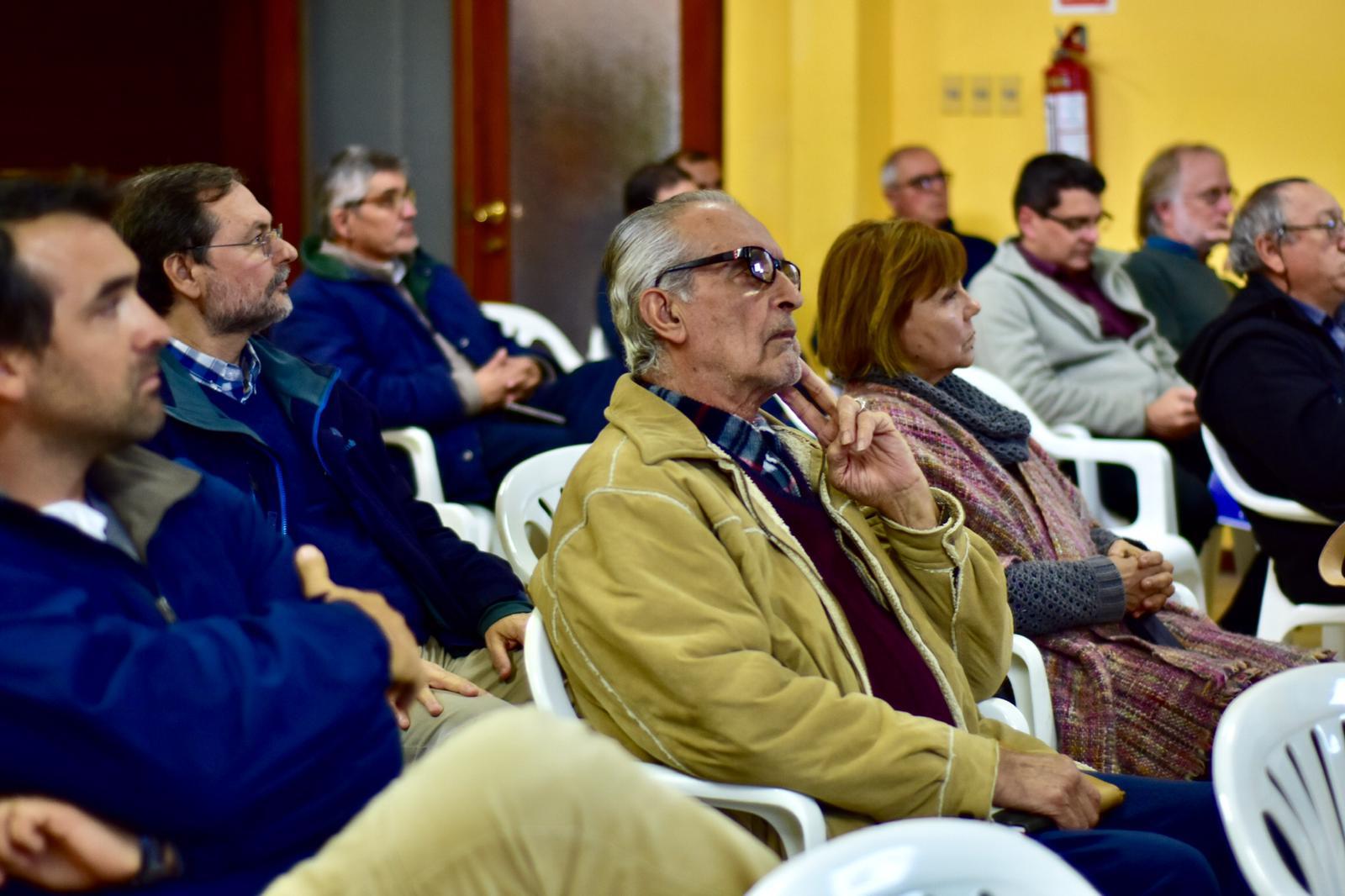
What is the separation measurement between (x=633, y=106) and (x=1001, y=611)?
397cm

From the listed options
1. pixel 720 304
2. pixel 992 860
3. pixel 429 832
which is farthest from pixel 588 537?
pixel 992 860

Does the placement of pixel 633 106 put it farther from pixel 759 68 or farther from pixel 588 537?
pixel 588 537

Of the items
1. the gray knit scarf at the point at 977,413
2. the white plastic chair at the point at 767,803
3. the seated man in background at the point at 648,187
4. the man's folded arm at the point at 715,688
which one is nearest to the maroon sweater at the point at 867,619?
the man's folded arm at the point at 715,688

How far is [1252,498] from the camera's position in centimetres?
314

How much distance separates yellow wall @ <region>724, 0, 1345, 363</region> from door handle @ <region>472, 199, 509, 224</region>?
0.86 m

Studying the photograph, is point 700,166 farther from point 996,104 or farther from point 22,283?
point 22,283

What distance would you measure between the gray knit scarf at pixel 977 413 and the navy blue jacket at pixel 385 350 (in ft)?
4.45

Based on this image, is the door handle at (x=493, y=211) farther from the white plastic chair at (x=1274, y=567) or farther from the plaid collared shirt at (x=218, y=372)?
the plaid collared shirt at (x=218, y=372)

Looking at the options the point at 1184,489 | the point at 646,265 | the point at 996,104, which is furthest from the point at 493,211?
the point at 646,265

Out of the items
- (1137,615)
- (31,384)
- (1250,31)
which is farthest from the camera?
(1250,31)

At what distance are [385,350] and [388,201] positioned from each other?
438 mm

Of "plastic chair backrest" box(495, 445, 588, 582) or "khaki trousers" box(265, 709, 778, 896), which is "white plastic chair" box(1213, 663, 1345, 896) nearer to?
"khaki trousers" box(265, 709, 778, 896)

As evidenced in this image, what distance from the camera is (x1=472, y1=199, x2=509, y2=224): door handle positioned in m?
5.68

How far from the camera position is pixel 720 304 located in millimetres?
1940
